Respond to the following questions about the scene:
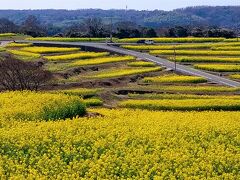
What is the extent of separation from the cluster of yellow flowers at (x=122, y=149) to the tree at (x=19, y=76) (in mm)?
18233

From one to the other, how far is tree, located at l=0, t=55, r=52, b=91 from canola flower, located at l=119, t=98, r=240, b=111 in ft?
27.4

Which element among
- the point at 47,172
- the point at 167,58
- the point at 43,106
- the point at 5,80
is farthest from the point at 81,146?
the point at 167,58

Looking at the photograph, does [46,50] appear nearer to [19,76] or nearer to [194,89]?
[19,76]

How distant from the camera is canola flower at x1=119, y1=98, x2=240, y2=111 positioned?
35.7m

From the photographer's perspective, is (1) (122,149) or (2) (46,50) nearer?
(1) (122,149)

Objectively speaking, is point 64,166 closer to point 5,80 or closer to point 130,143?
point 130,143

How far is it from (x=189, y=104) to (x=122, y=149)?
17.7 meters

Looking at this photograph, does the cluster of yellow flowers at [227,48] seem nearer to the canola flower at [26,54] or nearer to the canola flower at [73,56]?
the canola flower at [73,56]

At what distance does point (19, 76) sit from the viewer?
136 ft

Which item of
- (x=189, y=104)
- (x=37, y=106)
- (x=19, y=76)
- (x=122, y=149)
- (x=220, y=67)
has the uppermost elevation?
(x=37, y=106)


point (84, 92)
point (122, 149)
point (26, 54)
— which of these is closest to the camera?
point (122, 149)

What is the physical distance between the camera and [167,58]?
63.7m

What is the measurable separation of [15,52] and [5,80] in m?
21.6

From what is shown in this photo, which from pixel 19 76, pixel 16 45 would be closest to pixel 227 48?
pixel 16 45
